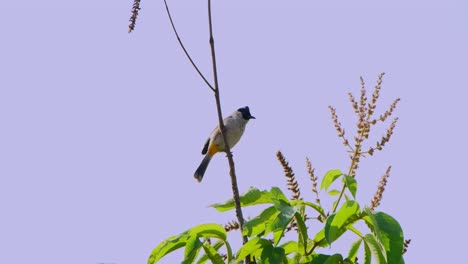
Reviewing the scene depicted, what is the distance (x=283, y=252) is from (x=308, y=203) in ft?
0.67

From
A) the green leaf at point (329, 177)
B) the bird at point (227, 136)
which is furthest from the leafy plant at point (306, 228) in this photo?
the bird at point (227, 136)

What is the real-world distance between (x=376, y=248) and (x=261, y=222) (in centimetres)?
39

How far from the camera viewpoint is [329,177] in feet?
8.33

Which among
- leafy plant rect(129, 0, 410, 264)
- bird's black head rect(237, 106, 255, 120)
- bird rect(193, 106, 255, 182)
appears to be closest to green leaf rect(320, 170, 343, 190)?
leafy plant rect(129, 0, 410, 264)

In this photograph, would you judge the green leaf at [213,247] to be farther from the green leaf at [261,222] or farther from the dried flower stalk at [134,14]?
the dried flower stalk at [134,14]

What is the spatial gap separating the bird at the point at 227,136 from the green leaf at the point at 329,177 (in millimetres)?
5471

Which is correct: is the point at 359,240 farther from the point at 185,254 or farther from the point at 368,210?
the point at 185,254

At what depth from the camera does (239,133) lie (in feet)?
27.2

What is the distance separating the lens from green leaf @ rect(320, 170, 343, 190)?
8.30 ft

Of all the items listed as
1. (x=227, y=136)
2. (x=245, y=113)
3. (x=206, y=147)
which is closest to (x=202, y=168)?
(x=206, y=147)

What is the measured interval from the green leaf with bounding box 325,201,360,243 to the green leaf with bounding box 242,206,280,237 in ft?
0.66

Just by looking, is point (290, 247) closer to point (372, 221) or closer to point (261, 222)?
point (261, 222)

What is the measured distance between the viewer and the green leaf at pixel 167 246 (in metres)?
2.59

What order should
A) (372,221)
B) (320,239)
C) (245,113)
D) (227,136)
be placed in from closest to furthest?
(372,221) → (320,239) → (227,136) → (245,113)
